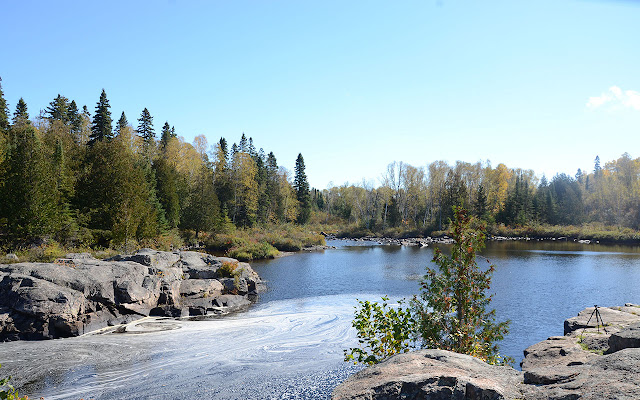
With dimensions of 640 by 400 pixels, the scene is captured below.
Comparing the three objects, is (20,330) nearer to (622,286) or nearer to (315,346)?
(315,346)

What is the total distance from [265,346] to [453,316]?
27.6 feet

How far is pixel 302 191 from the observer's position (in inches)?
3334

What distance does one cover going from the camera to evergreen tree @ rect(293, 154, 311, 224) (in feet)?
268

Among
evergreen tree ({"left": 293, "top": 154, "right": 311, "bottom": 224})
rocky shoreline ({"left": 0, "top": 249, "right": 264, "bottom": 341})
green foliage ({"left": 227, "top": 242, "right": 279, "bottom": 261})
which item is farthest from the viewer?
evergreen tree ({"left": 293, "top": 154, "right": 311, "bottom": 224})

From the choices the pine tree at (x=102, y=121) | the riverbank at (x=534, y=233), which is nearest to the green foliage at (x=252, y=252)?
the pine tree at (x=102, y=121)

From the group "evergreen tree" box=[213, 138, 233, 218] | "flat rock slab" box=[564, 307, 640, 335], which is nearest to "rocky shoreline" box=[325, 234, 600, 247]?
"evergreen tree" box=[213, 138, 233, 218]

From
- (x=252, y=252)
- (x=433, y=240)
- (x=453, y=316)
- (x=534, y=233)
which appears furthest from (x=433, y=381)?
(x=534, y=233)

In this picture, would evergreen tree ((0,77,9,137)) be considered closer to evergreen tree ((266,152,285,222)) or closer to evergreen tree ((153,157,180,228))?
evergreen tree ((153,157,180,228))

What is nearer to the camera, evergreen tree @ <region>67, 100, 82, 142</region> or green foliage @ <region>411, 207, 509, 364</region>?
green foliage @ <region>411, 207, 509, 364</region>

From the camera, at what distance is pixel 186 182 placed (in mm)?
58969

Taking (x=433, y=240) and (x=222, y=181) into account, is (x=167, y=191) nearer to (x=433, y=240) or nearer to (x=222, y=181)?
(x=222, y=181)

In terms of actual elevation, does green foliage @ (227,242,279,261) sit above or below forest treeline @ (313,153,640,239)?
A: below

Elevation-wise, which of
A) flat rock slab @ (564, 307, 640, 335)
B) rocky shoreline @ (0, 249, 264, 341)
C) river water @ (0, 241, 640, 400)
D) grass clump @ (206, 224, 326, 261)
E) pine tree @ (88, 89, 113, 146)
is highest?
pine tree @ (88, 89, 113, 146)

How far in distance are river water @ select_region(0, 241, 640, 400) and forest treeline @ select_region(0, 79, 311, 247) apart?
14.0 metres
